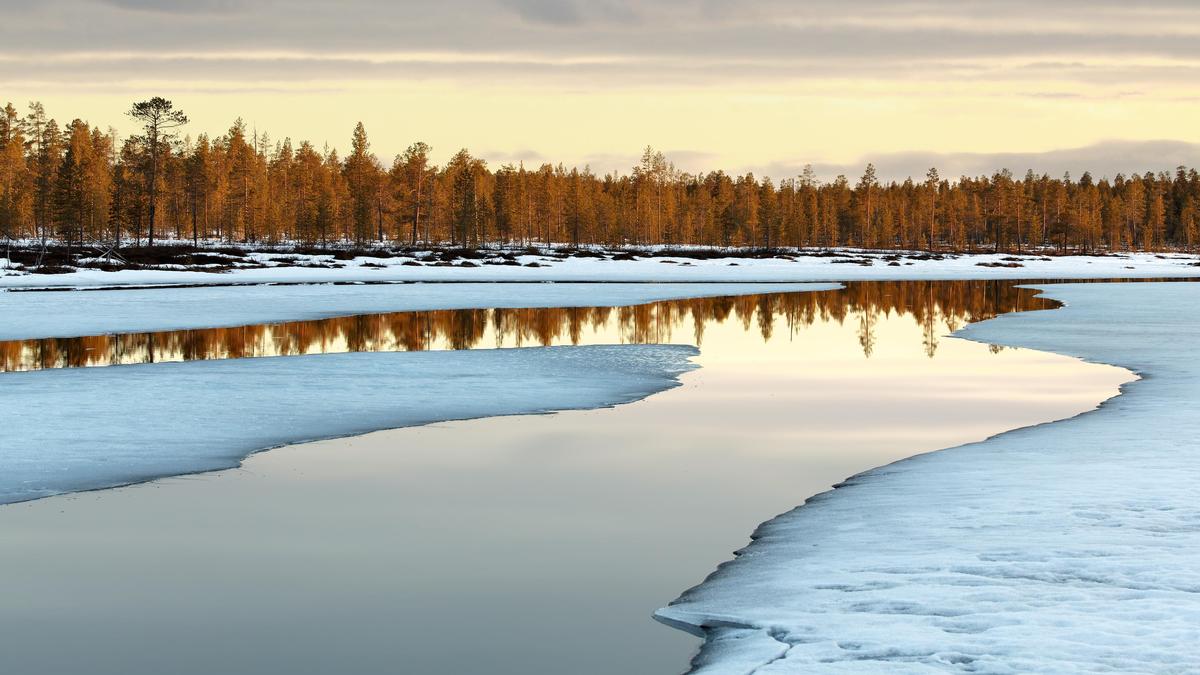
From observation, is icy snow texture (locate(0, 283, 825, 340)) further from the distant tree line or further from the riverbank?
the distant tree line

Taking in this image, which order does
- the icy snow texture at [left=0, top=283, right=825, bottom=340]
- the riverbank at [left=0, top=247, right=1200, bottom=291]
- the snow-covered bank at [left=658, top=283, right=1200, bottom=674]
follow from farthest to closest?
the riverbank at [left=0, top=247, right=1200, bottom=291]
the icy snow texture at [left=0, top=283, right=825, bottom=340]
the snow-covered bank at [left=658, top=283, right=1200, bottom=674]

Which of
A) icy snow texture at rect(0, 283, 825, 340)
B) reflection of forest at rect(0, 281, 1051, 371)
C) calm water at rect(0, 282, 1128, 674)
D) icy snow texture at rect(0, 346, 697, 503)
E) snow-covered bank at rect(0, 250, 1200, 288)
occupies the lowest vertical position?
calm water at rect(0, 282, 1128, 674)

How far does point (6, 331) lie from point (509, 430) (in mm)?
19527

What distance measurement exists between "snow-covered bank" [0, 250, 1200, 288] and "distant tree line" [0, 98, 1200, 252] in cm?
2656

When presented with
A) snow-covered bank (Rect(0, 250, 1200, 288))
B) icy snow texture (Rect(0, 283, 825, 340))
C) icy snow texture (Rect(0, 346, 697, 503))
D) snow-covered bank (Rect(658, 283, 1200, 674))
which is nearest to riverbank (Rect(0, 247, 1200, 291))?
snow-covered bank (Rect(0, 250, 1200, 288))

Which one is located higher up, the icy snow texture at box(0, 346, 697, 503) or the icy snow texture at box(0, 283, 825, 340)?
the icy snow texture at box(0, 283, 825, 340)

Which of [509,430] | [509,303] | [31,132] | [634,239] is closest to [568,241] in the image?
[634,239]

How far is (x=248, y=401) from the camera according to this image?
1730 cm

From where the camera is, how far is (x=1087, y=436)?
13773 mm

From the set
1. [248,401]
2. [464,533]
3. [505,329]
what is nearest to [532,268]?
[505,329]

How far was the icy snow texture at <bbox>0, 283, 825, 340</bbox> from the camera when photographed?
32.5 m

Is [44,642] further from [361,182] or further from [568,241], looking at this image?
[568,241]

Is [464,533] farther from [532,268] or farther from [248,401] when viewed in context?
[532,268]

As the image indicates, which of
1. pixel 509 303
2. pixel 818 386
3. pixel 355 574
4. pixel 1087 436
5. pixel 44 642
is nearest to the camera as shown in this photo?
pixel 44 642
